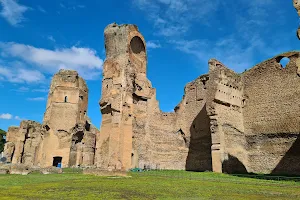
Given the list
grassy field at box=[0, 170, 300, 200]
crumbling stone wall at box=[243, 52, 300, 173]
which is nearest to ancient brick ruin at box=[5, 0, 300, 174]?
crumbling stone wall at box=[243, 52, 300, 173]

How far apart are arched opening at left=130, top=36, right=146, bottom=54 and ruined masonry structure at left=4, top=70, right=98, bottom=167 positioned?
27.3 ft

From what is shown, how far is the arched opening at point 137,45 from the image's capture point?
888 inches

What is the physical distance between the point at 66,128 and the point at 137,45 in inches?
417

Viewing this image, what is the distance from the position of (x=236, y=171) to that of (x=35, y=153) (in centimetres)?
2107

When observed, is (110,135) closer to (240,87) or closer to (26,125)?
(240,87)

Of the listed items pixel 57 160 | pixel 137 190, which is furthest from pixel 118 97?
pixel 137 190

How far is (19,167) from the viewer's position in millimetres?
15461

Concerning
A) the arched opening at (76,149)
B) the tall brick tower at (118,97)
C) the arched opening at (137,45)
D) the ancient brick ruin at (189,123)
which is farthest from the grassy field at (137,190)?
the arched opening at (76,149)

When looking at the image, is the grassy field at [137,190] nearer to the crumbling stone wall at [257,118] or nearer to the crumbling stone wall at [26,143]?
the crumbling stone wall at [257,118]

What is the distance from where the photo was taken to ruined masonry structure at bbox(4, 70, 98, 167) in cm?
2558

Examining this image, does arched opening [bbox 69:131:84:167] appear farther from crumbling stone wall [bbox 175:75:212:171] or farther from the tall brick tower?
crumbling stone wall [bbox 175:75:212:171]

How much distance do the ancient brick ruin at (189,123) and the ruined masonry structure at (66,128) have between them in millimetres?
95

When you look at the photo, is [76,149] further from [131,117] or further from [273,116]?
[273,116]

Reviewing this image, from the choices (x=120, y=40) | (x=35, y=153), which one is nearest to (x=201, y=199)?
(x=120, y=40)
